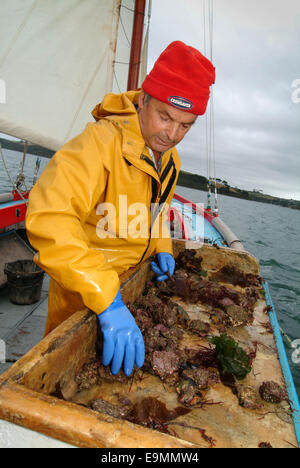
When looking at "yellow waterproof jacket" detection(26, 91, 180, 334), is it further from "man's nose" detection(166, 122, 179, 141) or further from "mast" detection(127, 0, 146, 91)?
"mast" detection(127, 0, 146, 91)

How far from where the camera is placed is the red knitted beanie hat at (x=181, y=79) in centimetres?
177

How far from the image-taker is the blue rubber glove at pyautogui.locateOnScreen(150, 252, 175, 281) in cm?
277

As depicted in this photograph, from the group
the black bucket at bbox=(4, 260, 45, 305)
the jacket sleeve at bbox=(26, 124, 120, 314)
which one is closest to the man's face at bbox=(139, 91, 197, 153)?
the jacket sleeve at bbox=(26, 124, 120, 314)

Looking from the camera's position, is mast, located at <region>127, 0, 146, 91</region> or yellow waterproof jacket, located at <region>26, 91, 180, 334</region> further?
mast, located at <region>127, 0, 146, 91</region>

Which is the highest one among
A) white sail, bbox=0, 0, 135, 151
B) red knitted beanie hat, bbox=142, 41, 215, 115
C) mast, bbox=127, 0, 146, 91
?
mast, bbox=127, 0, 146, 91

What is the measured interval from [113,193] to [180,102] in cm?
77

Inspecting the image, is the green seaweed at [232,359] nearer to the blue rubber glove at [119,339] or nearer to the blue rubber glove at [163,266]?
the blue rubber glove at [119,339]

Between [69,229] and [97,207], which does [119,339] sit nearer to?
[69,229]

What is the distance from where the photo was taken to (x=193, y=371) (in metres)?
1.63

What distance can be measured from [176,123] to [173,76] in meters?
0.31

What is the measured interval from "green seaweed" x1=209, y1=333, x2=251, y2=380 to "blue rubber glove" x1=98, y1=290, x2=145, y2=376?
53 cm

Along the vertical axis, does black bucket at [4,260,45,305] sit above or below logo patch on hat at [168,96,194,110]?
below

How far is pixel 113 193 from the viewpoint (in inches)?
77.2
